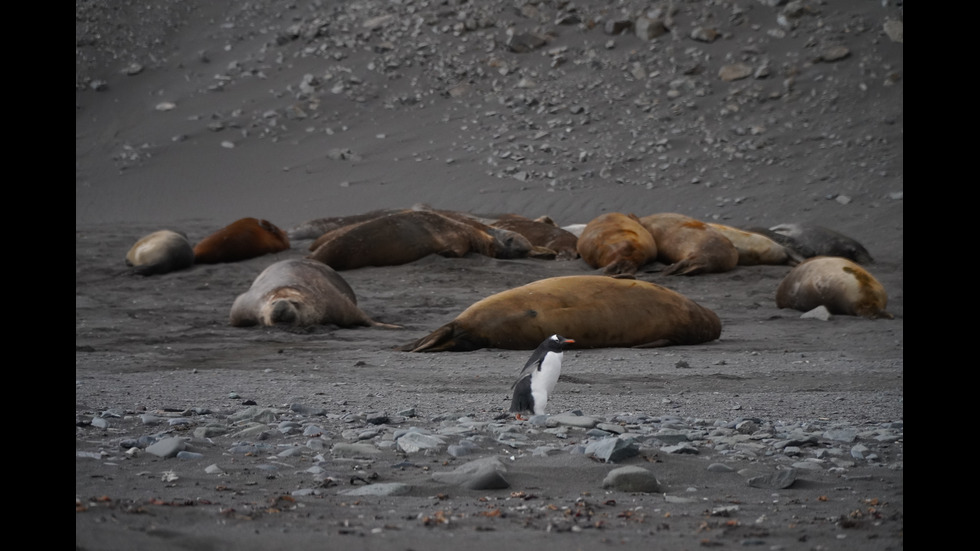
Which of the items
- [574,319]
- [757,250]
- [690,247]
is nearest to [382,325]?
[574,319]

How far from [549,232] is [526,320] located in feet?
21.6

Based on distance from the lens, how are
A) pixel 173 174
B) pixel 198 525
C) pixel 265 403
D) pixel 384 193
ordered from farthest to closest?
pixel 173 174, pixel 384 193, pixel 265 403, pixel 198 525

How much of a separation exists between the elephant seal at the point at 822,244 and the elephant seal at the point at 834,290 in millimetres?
3025

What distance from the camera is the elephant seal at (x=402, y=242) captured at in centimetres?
1102

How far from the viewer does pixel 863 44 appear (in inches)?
861

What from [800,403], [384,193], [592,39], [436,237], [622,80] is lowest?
[800,403]

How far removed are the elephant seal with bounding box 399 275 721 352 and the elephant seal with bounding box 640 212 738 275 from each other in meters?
4.05

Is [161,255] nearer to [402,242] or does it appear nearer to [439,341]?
[402,242]

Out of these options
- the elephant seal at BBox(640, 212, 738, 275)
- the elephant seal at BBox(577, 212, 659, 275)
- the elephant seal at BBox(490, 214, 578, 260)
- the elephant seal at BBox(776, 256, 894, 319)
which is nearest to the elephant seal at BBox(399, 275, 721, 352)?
the elephant seal at BBox(776, 256, 894, 319)

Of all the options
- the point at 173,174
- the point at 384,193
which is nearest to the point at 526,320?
the point at 384,193

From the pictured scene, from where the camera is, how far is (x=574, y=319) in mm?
6703

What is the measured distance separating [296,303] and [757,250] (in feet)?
21.2

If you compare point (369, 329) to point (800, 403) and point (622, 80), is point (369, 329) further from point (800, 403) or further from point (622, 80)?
point (622, 80)

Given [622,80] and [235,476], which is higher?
[622,80]
